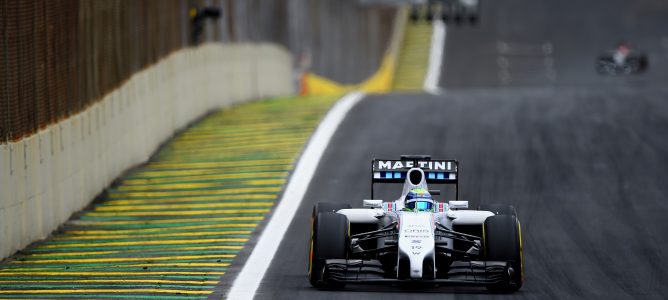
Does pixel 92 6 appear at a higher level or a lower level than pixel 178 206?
higher

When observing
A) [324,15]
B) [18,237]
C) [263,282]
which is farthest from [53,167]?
[324,15]

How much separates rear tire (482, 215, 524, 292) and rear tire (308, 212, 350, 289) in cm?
172

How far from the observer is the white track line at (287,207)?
55.5 feet

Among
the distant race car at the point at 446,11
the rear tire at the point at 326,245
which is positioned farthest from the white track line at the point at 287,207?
the distant race car at the point at 446,11

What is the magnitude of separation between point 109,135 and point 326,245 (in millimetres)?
10917

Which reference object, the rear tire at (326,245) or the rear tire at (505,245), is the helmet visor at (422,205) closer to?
the rear tire at (505,245)

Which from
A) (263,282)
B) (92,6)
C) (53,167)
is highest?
(92,6)

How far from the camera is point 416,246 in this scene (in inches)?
613

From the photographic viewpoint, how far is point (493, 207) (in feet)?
58.0

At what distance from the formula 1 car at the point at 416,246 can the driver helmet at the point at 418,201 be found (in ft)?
0.07

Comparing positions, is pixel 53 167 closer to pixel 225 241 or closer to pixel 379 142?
pixel 225 241

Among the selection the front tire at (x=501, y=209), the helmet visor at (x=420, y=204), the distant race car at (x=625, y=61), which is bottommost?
the front tire at (x=501, y=209)

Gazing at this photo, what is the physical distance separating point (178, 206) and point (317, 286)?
8.31m

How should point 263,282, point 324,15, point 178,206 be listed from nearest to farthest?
point 263,282
point 178,206
point 324,15
